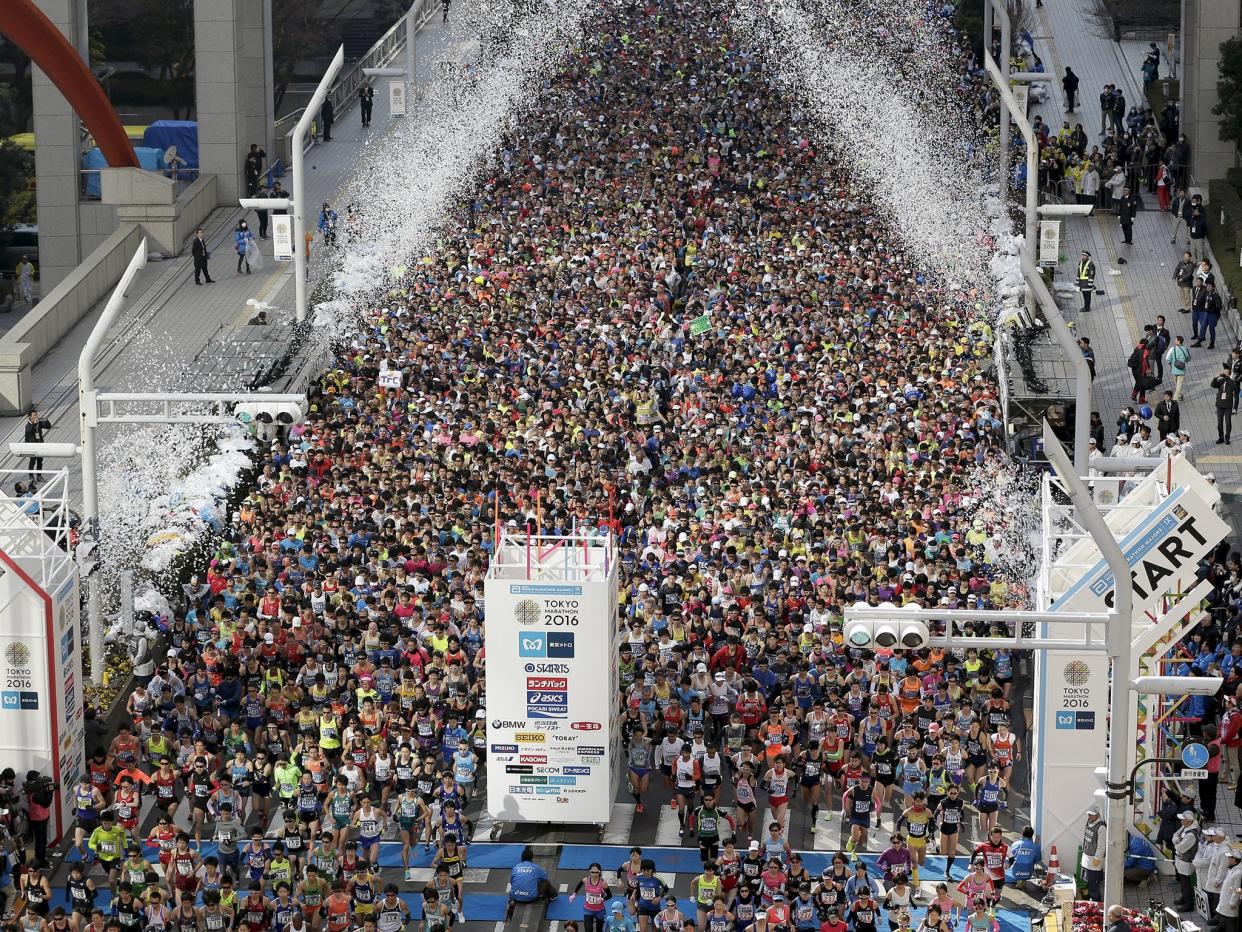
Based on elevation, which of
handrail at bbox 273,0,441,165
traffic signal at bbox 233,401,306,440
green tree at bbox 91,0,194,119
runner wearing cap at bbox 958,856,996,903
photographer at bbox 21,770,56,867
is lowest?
runner wearing cap at bbox 958,856,996,903

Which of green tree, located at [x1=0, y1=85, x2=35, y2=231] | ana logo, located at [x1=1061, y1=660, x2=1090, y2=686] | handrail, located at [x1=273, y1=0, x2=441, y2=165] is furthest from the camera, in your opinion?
green tree, located at [x1=0, y1=85, x2=35, y2=231]

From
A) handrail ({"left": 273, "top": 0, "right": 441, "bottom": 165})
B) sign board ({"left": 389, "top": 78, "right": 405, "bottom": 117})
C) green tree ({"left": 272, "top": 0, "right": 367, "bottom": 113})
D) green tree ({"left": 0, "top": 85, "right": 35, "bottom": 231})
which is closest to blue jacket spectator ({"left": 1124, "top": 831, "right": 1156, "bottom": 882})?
sign board ({"left": 389, "top": 78, "right": 405, "bottom": 117})

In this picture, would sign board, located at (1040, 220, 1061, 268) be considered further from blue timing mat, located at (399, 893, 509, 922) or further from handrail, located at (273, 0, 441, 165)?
handrail, located at (273, 0, 441, 165)

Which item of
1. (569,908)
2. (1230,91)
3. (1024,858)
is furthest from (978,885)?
(1230,91)

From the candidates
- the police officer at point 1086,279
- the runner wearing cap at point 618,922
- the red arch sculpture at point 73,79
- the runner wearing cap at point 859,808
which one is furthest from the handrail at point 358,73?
the runner wearing cap at point 618,922

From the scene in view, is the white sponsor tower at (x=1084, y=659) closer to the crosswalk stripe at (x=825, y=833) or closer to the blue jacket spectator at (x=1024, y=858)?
the blue jacket spectator at (x=1024, y=858)

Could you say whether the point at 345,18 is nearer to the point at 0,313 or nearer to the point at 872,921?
the point at 0,313
